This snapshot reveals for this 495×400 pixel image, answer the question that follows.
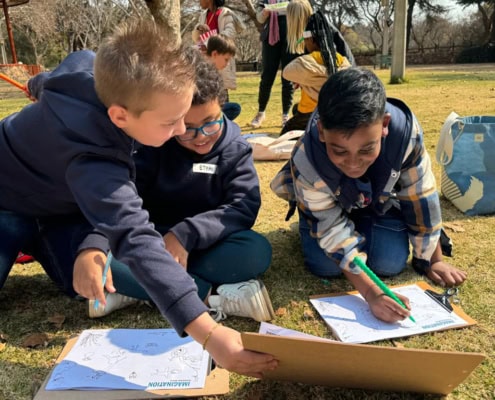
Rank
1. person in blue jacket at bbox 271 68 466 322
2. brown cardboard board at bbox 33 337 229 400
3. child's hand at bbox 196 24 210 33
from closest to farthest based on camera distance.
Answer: brown cardboard board at bbox 33 337 229 400 < person in blue jacket at bbox 271 68 466 322 < child's hand at bbox 196 24 210 33

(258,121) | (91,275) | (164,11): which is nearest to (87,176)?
(91,275)

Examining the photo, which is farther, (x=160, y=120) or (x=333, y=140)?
(x=333, y=140)

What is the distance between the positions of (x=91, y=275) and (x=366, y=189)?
1073 millimetres

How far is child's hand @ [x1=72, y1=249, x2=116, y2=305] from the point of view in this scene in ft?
4.35

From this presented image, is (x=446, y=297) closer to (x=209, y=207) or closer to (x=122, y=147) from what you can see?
(x=209, y=207)

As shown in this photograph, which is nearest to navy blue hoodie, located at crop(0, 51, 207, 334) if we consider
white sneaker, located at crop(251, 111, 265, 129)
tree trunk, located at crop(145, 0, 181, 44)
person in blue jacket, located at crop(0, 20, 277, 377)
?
person in blue jacket, located at crop(0, 20, 277, 377)

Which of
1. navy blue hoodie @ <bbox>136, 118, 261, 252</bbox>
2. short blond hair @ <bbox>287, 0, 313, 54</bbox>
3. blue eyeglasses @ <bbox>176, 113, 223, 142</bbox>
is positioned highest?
short blond hair @ <bbox>287, 0, 313, 54</bbox>

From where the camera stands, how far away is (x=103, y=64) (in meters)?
1.22

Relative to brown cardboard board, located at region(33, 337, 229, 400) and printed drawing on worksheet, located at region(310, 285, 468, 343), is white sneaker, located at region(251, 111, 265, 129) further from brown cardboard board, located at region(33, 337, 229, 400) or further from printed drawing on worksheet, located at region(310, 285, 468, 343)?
brown cardboard board, located at region(33, 337, 229, 400)

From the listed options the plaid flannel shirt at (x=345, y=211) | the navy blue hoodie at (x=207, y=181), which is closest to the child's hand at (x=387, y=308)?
the plaid flannel shirt at (x=345, y=211)

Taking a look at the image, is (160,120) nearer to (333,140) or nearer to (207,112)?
(207,112)

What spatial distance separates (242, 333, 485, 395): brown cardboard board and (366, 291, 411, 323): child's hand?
0.35 m

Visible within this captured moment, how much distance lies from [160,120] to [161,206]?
78 centimetres

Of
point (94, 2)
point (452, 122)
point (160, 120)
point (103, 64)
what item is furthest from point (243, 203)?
point (94, 2)
